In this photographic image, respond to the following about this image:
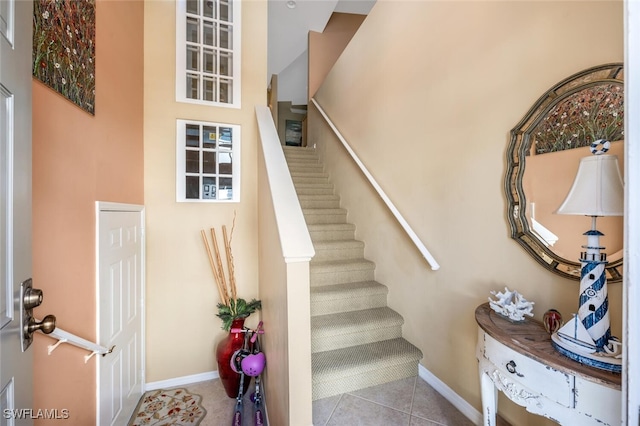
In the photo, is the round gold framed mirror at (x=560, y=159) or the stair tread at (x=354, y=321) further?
the stair tread at (x=354, y=321)

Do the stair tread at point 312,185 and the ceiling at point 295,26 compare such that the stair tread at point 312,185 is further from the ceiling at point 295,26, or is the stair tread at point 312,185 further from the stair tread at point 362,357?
the ceiling at point 295,26

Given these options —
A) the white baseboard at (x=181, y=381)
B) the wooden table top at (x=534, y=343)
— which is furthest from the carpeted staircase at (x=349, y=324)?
the white baseboard at (x=181, y=381)

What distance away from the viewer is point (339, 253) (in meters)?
2.67

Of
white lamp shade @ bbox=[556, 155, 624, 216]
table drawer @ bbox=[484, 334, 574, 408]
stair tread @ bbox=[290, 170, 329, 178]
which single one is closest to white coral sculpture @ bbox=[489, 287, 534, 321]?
table drawer @ bbox=[484, 334, 574, 408]

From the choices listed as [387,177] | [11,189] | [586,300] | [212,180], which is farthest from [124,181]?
[586,300]

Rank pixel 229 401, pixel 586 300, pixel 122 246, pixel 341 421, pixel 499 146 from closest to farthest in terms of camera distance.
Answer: pixel 586 300 → pixel 499 146 → pixel 341 421 → pixel 122 246 → pixel 229 401

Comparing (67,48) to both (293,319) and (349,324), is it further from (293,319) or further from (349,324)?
(349,324)

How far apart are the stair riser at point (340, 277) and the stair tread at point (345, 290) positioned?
40 mm

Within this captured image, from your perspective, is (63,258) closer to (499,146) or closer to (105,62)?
(105,62)

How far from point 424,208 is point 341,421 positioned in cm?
151

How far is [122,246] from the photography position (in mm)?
1747

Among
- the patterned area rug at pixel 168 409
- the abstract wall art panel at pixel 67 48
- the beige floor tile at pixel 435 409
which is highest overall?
the abstract wall art panel at pixel 67 48

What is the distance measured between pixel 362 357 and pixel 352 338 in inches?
6.2

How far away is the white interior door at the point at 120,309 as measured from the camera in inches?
57.9
